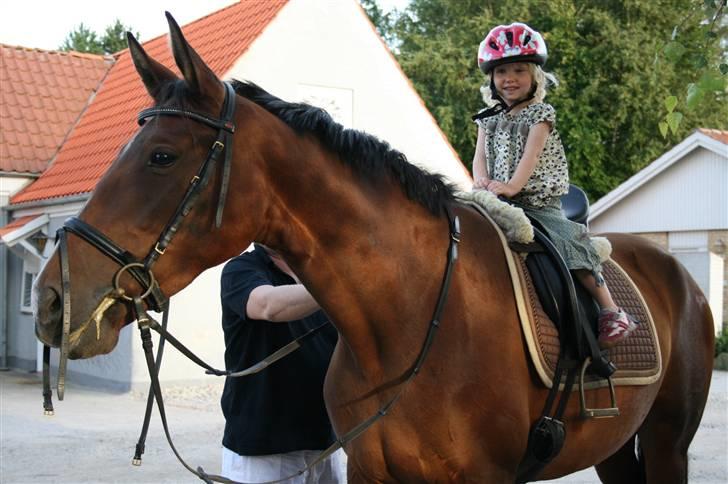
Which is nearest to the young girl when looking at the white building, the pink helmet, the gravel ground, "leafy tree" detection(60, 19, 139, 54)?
the pink helmet

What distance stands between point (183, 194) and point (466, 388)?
3.57 ft

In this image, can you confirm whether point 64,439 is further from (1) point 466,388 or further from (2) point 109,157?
(1) point 466,388

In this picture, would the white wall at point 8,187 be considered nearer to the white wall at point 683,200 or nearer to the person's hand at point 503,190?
the person's hand at point 503,190

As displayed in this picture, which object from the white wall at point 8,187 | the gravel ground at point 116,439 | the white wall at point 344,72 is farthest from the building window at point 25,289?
the white wall at point 344,72

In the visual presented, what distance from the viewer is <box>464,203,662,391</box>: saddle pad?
3.08m

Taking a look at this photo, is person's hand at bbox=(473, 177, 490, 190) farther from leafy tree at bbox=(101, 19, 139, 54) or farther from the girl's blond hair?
leafy tree at bbox=(101, 19, 139, 54)

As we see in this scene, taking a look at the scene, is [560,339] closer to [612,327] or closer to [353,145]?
[612,327]

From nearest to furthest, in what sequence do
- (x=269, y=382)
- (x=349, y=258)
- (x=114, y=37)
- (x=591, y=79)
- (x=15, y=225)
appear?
1. (x=349, y=258)
2. (x=269, y=382)
3. (x=15, y=225)
4. (x=591, y=79)
5. (x=114, y=37)

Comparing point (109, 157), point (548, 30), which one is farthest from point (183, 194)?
point (548, 30)

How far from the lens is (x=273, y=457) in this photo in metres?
3.64

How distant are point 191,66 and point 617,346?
2.01 m

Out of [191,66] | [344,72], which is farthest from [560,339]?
[344,72]

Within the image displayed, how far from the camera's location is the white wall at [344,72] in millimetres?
14438

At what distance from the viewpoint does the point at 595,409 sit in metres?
3.35
